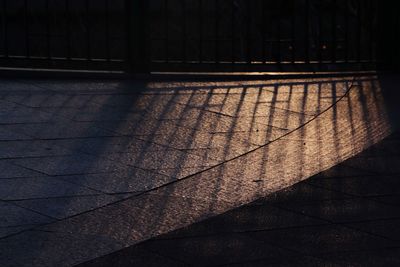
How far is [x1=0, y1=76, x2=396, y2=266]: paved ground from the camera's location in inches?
257

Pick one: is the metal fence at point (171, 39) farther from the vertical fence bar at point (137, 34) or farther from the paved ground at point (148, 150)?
the paved ground at point (148, 150)

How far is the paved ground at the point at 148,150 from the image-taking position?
6.52 metres

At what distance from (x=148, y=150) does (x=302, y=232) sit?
241 centimetres

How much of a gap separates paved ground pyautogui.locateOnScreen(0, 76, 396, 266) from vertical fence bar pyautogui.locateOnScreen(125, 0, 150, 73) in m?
0.49

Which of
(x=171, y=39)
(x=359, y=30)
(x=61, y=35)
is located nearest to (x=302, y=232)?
(x=171, y=39)

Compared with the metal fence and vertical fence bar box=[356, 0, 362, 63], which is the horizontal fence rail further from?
vertical fence bar box=[356, 0, 362, 63]

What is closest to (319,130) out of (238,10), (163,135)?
(163,135)

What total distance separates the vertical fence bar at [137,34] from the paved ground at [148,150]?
0.49 m

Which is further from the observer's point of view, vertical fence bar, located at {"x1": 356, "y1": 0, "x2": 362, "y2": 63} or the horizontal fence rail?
vertical fence bar, located at {"x1": 356, "y1": 0, "x2": 362, "y2": 63}

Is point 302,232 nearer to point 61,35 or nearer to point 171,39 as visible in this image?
point 171,39

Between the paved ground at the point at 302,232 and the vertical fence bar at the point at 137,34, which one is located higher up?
the vertical fence bar at the point at 137,34

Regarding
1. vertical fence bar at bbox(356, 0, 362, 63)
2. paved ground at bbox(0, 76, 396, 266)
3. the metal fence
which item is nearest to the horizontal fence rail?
the metal fence

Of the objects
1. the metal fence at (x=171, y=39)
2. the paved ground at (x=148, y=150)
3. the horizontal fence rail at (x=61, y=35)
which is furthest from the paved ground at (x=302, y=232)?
the horizontal fence rail at (x=61, y=35)

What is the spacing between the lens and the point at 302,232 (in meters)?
6.38
